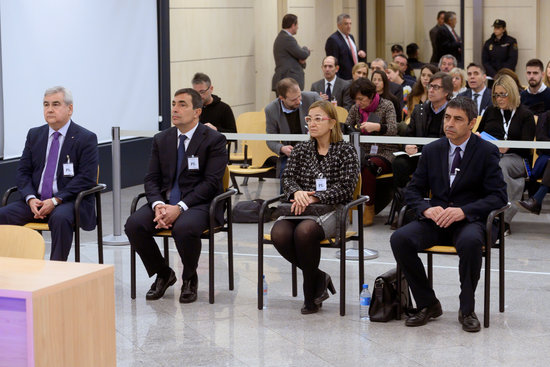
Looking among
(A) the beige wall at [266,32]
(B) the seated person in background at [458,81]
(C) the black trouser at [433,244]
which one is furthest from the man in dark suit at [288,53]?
(C) the black trouser at [433,244]

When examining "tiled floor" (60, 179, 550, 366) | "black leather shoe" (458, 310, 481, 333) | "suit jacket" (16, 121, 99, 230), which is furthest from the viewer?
"suit jacket" (16, 121, 99, 230)

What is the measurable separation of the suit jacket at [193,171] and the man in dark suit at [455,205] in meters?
1.23

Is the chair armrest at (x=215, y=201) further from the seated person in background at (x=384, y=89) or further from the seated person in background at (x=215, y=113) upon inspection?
the seated person in background at (x=384, y=89)

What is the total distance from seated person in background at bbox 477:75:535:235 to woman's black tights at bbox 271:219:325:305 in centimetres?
266

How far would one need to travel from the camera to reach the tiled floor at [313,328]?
475 cm

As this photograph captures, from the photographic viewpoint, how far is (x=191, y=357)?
4785 millimetres

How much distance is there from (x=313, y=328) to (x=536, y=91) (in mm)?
4459

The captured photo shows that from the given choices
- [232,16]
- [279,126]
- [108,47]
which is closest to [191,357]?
[279,126]

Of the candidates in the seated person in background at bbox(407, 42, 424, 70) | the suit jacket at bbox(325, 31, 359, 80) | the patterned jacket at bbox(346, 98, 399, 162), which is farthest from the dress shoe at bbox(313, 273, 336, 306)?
the seated person in background at bbox(407, 42, 424, 70)

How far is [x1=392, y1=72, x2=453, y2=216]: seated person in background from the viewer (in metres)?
7.81

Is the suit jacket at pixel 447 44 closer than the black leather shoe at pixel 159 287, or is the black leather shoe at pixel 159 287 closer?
the black leather shoe at pixel 159 287

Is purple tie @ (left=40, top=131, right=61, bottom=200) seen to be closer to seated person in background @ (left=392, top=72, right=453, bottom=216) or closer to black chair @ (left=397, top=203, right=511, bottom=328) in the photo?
black chair @ (left=397, top=203, right=511, bottom=328)

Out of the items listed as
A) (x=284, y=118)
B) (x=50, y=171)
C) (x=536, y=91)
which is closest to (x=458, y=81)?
(x=536, y=91)

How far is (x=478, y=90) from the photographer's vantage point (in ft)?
29.1
